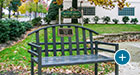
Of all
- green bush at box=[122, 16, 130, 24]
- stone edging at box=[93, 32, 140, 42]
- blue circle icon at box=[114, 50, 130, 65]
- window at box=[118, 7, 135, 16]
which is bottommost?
stone edging at box=[93, 32, 140, 42]

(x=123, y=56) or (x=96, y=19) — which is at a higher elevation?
(x=96, y=19)

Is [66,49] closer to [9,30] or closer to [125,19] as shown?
[9,30]

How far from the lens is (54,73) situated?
6.26m

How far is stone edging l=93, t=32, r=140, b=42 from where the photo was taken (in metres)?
13.3

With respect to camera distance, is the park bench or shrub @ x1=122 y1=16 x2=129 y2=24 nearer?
the park bench

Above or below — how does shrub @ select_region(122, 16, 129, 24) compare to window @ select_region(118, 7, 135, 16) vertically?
below

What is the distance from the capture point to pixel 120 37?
563 inches

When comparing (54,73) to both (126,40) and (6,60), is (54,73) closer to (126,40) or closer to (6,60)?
(6,60)

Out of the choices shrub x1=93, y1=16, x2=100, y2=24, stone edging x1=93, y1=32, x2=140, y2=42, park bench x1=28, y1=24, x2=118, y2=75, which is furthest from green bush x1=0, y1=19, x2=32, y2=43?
shrub x1=93, y1=16, x2=100, y2=24

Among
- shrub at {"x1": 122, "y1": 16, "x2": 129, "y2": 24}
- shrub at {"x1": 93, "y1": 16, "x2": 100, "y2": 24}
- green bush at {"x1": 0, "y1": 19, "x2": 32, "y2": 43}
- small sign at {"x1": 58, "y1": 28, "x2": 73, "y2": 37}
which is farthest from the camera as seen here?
shrub at {"x1": 122, "y1": 16, "x2": 129, "y2": 24}

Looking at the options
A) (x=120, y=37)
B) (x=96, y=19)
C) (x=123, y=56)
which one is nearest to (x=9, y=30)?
(x=120, y=37)

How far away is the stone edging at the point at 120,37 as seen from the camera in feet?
43.7

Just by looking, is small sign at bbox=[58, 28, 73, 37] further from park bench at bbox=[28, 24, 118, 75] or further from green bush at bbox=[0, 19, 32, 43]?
green bush at bbox=[0, 19, 32, 43]

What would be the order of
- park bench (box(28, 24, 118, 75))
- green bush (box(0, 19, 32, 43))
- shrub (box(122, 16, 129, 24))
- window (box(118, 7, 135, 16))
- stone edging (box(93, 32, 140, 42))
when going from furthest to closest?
window (box(118, 7, 135, 16))
shrub (box(122, 16, 129, 24))
stone edging (box(93, 32, 140, 42))
green bush (box(0, 19, 32, 43))
park bench (box(28, 24, 118, 75))
